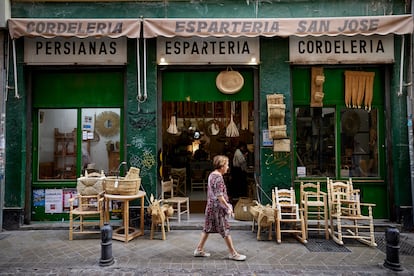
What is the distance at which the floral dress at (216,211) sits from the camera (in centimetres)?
538

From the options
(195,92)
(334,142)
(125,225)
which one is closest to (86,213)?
(125,225)

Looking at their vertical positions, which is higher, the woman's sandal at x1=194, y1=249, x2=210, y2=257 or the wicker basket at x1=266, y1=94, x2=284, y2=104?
the wicker basket at x1=266, y1=94, x2=284, y2=104

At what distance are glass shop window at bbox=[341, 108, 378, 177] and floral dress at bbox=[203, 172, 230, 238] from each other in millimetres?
3858

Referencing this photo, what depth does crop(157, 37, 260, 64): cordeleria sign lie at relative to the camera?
7.59 m

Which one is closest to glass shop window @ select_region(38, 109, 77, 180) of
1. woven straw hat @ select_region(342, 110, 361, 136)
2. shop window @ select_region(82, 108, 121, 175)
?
shop window @ select_region(82, 108, 121, 175)

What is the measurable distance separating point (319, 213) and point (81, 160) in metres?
5.63

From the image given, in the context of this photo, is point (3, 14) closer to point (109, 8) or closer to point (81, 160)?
point (109, 8)

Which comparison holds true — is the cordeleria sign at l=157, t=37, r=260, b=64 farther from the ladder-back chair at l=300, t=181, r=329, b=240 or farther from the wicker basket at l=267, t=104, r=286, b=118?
the ladder-back chair at l=300, t=181, r=329, b=240

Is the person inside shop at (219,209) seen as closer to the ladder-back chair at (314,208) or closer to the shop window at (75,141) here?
the ladder-back chair at (314,208)

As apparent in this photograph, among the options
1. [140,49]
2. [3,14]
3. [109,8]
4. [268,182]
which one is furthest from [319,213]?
[3,14]

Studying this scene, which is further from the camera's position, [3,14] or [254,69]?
[254,69]

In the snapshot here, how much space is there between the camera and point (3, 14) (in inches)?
285

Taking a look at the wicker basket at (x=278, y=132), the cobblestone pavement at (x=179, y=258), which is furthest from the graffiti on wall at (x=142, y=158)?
the wicker basket at (x=278, y=132)

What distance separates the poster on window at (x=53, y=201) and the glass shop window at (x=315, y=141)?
577 cm
